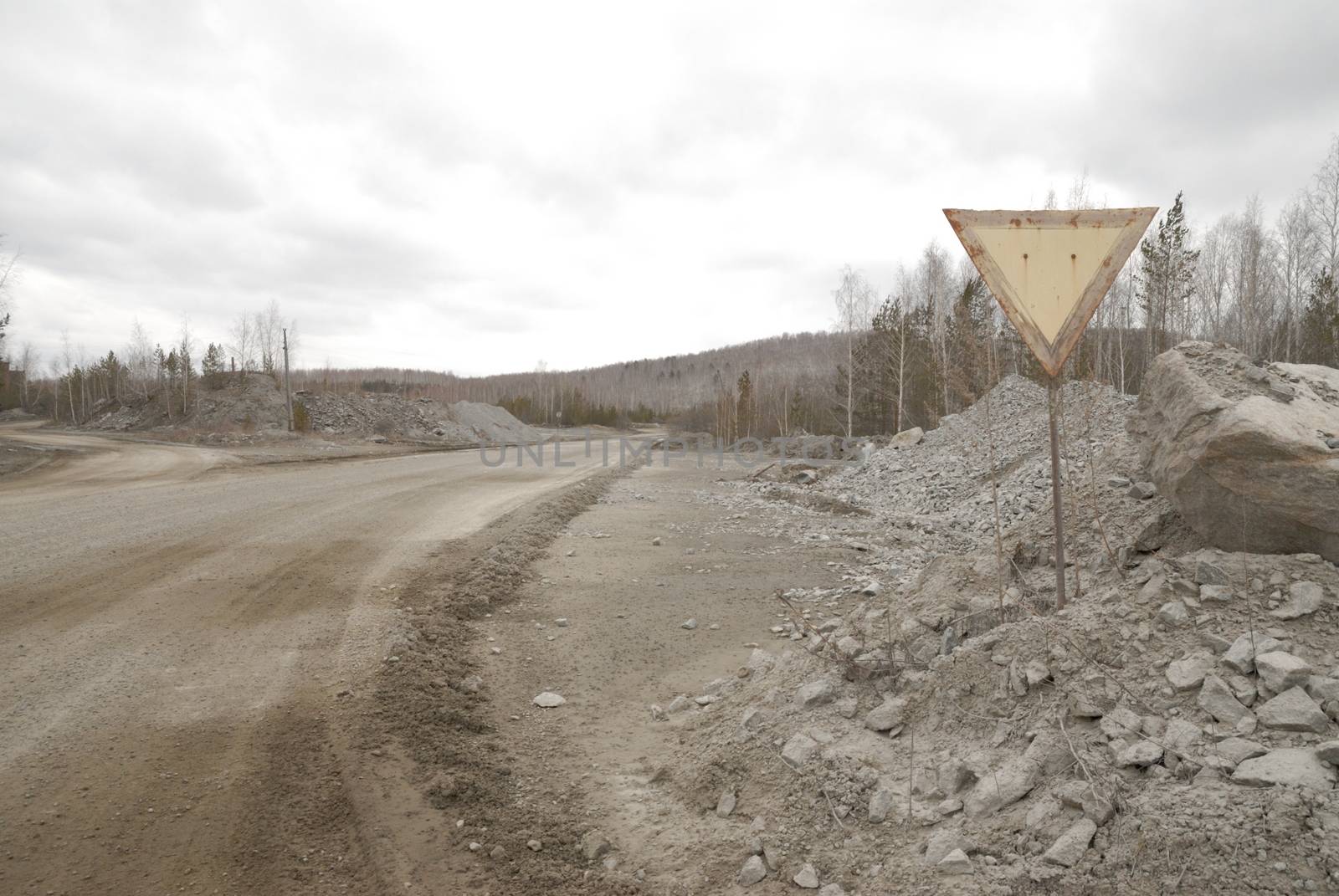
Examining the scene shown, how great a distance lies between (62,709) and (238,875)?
250cm

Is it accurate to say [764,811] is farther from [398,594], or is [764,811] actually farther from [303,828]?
[398,594]

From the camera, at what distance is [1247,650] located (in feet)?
10.2

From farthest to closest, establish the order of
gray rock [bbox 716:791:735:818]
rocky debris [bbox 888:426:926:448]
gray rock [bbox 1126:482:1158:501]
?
rocky debris [bbox 888:426:926:448], gray rock [bbox 1126:482:1158:501], gray rock [bbox 716:791:735:818]

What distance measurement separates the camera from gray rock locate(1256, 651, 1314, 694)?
114 inches

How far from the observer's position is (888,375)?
38.0m

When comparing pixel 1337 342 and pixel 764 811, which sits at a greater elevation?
pixel 1337 342

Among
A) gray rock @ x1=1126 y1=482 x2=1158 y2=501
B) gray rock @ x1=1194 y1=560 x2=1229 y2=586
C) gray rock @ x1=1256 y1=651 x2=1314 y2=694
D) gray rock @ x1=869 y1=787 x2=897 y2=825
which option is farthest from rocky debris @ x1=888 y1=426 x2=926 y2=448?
gray rock @ x1=869 y1=787 x2=897 y2=825

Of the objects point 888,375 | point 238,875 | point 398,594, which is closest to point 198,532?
point 398,594

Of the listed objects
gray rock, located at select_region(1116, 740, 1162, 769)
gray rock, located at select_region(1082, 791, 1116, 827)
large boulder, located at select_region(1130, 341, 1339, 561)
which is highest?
large boulder, located at select_region(1130, 341, 1339, 561)

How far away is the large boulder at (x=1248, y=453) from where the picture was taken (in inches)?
142

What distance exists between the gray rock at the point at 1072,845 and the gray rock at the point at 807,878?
86 cm

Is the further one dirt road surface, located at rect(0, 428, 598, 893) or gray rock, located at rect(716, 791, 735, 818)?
gray rock, located at rect(716, 791, 735, 818)

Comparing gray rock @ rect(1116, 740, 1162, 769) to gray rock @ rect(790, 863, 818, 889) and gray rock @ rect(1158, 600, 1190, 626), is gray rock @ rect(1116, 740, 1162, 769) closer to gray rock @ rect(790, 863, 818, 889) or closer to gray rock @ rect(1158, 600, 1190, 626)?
gray rock @ rect(1158, 600, 1190, 626)

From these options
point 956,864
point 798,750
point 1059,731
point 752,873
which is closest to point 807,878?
point 752,873
